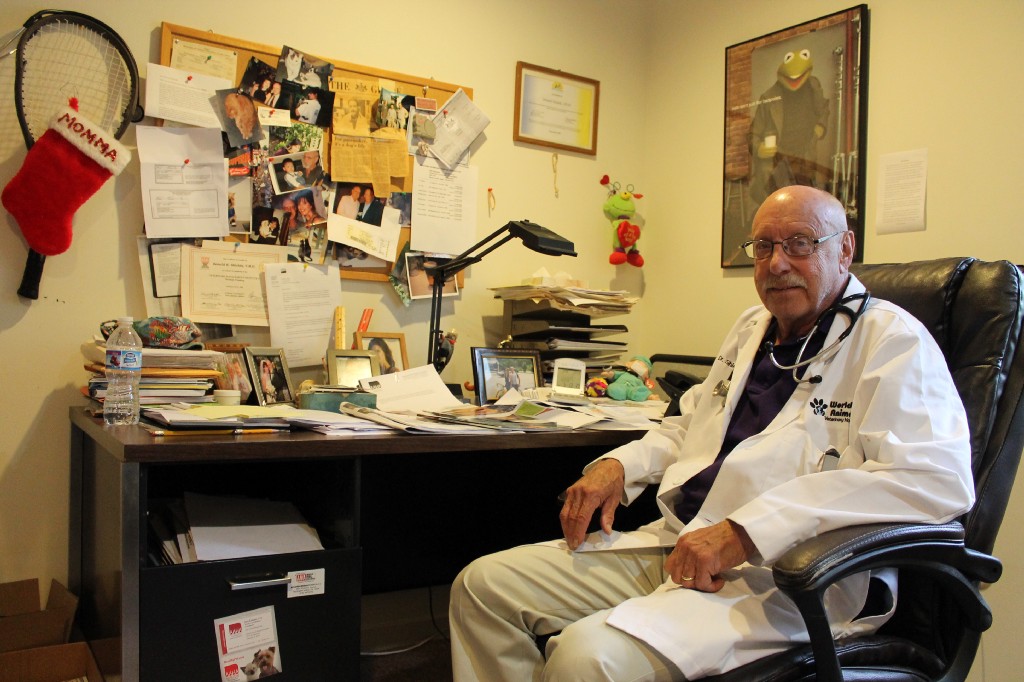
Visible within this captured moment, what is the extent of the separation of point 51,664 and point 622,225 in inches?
80.6

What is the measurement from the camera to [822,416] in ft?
4.42

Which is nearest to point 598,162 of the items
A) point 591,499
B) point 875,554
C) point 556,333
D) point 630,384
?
point 556,333

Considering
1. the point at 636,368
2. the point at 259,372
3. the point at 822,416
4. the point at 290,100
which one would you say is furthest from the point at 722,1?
the point at 259,372

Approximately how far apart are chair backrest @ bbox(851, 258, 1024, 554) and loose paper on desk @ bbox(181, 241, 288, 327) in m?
1.55

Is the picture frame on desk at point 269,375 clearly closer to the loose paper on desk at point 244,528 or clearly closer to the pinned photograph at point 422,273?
the loose paper on desk at point 244,528

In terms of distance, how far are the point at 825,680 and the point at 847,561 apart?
168 mm

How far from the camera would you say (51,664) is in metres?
1.55

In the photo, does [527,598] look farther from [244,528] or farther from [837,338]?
[837,338]

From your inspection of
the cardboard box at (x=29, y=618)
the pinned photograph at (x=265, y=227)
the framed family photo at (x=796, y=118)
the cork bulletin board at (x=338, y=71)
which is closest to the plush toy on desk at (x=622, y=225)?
the framed family photo at (x=796, y=118)

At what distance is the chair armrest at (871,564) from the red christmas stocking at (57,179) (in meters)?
1.69

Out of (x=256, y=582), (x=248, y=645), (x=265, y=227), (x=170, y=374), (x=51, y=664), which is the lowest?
(x=51, y=664)

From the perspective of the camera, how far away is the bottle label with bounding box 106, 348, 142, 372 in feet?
4.57

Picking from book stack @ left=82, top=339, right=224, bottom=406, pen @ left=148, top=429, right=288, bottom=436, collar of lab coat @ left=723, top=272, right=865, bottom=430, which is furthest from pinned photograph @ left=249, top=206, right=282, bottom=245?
collar of lab coat @ left=723, top=272, right=865, bottom=430

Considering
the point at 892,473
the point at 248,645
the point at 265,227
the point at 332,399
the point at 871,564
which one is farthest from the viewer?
the point at 265,227
